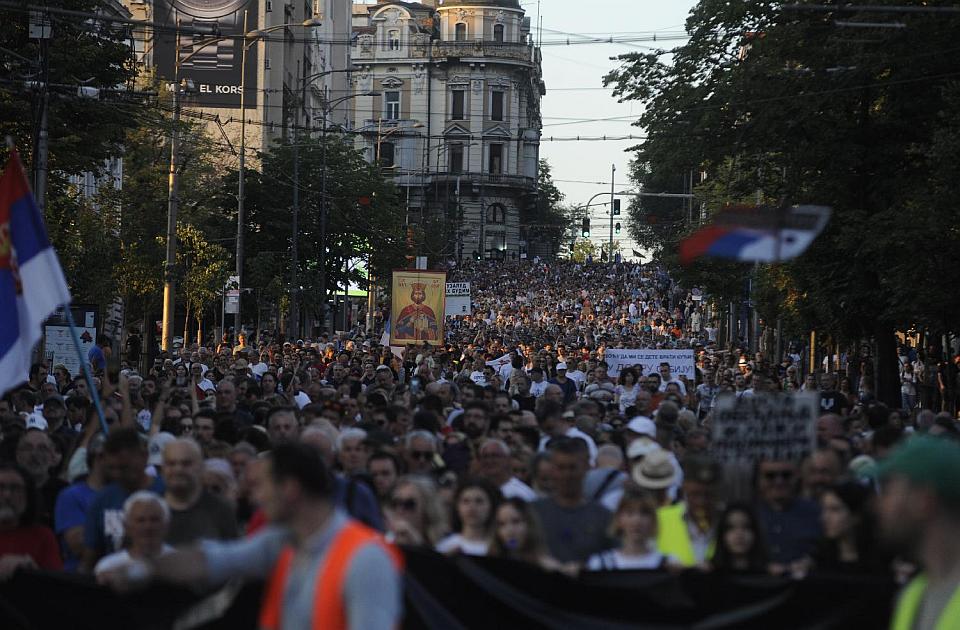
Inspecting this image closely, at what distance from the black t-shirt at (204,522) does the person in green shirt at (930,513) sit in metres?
4.58

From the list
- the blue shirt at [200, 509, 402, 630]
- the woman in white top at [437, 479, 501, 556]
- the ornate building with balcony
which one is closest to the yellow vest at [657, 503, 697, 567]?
Result: the woman in white top at [437, 479, 501, 556]

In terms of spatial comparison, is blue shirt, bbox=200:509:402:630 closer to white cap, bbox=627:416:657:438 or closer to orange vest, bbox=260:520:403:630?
orange vest, bbox=260:520:403:630

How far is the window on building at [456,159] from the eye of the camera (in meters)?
140

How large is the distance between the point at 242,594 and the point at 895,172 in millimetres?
26371

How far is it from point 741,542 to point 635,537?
699 mm

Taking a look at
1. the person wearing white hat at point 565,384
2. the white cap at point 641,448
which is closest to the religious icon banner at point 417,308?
the person wearing white hat at point 565,384

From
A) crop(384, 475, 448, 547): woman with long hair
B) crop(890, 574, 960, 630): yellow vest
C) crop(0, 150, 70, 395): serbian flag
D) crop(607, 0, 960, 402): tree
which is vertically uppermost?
crop(607, 0, 960, 402): tree

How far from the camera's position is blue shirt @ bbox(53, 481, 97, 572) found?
9.48 m

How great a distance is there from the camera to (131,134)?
53.2 m

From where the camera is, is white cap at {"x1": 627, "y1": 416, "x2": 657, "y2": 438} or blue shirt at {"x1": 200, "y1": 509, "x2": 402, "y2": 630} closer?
blue shirt at {"x1": 200, "y1": 509, "x2": 402, "y2": 630}

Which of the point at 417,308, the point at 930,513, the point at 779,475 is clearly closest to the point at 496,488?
the point at 779,475

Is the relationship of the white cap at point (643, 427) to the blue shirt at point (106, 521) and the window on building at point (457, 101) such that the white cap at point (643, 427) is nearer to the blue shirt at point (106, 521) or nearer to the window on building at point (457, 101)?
the blue shirt at point (106, 521)

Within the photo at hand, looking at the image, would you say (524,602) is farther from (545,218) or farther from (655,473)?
(545,218)

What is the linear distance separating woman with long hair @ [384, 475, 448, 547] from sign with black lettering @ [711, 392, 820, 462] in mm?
1380
